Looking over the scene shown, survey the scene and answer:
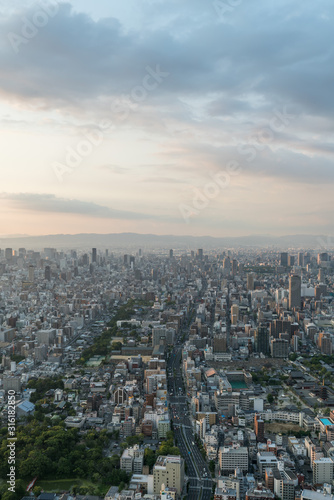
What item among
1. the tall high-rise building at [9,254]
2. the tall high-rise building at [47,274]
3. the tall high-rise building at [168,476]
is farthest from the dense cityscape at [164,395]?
the tall high-rise building at [9,254]

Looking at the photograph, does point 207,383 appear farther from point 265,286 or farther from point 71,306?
point 265,286

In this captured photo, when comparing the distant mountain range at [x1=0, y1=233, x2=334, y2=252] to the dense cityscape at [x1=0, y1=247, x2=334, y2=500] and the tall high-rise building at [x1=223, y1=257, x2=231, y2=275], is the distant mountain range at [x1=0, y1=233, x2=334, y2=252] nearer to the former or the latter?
the tall high-rise building at [x1=223, y1=257, x2=231, y2=275]

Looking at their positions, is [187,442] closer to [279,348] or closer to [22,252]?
[279,348]

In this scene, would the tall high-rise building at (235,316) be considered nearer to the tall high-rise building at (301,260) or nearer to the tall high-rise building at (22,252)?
the tall high-rise building at (22,252)

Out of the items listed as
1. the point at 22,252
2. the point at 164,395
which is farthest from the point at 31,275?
the point at 164,395

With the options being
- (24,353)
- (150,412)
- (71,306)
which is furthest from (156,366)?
(71,306)

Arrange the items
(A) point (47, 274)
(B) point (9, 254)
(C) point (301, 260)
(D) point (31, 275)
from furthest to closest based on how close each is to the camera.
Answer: (C) point (301, 260), (B) point (9, 254), (A) point (47, 274), (D) point (31, 275)
